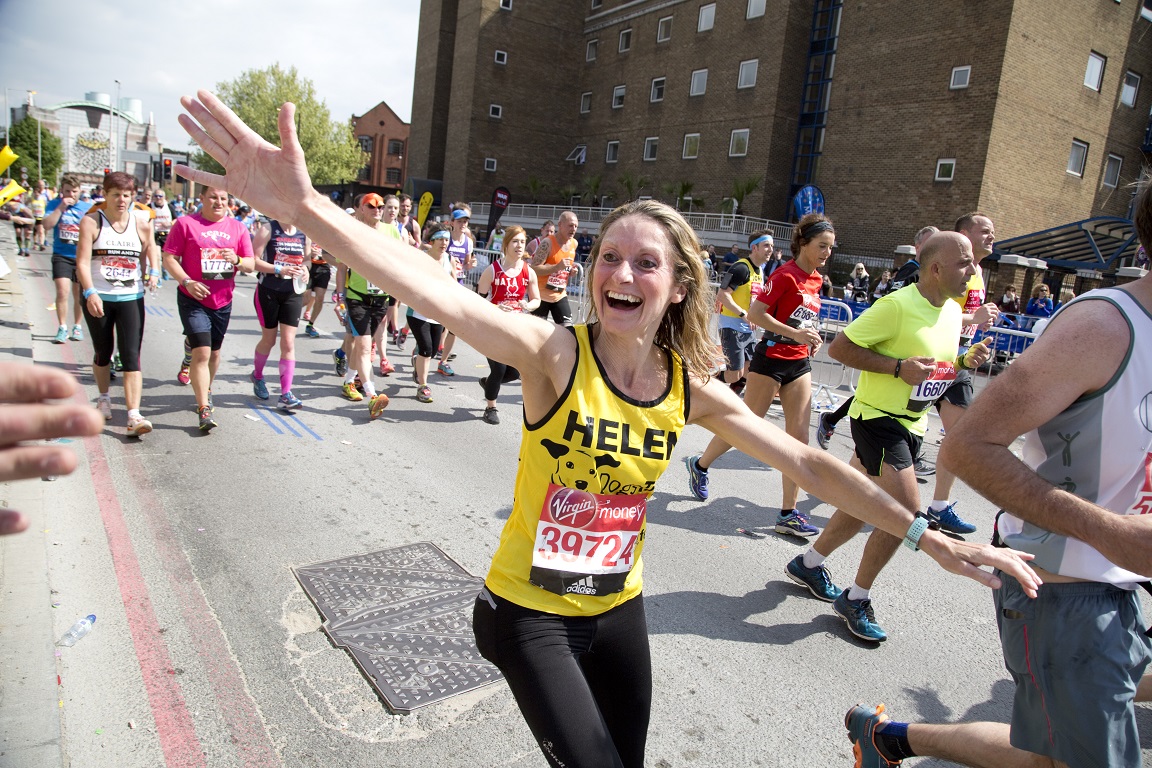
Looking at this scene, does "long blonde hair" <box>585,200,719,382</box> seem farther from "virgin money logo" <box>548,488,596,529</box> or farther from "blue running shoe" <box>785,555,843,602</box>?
"blue running shoe" <box>785,555,843,602</box>

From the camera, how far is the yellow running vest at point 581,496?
7.00ft

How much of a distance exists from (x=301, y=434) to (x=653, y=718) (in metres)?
4.89

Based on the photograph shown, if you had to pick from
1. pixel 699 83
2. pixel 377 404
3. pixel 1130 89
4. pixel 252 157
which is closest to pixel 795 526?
pixel 377 404

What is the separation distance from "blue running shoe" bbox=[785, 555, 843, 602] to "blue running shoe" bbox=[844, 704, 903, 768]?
164 cm

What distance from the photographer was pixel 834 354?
4.34 m

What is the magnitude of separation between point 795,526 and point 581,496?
12.3ft

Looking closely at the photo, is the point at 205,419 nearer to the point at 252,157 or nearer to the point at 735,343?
the point at 252,157

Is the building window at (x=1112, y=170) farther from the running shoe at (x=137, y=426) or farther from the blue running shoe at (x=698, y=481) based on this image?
the running shoe at (x=137, y=426)

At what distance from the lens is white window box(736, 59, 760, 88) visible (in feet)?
113

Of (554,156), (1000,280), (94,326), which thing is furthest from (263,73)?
(94,326)

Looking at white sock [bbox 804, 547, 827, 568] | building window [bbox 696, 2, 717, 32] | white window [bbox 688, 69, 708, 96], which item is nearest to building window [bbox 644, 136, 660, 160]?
white window [bbox 688, 69, 708, 96]

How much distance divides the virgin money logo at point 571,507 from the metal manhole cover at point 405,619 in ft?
4.89

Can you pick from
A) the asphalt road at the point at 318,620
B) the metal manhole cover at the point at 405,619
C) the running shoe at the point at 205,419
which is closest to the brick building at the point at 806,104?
the asphalt road at the point at 318,620

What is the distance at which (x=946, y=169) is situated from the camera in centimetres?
2702
